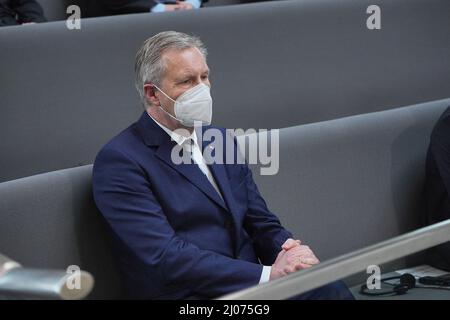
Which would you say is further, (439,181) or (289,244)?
(439,181)

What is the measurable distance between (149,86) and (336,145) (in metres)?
0.53

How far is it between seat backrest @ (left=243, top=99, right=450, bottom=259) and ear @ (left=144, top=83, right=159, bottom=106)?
0.32m

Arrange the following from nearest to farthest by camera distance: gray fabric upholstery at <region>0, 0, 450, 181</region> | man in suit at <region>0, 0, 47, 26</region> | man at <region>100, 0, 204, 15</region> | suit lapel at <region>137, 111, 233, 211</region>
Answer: suit lapel at <region>137, 111, 233, 211</region> → gray fabric upholstery at <region>0, 0, 450, 181</region> → man in suit at <region>0, 0, 47, 26</region> → man at <region>100, 0, 204, 15</region>

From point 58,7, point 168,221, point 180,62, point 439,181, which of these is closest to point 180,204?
point 168,221

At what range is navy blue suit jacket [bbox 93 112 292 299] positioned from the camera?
4.39ft

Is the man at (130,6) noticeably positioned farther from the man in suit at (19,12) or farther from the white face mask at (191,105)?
the white face mask at (191,105)

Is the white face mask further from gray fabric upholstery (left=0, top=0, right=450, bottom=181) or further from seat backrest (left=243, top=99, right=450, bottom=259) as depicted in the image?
gray fabric upholstery (left=0, top=0, right=450, bottom=181)

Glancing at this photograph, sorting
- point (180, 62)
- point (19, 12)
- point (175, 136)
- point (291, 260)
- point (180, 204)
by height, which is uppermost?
point (19, 12)

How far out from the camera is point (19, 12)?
238 centimetres

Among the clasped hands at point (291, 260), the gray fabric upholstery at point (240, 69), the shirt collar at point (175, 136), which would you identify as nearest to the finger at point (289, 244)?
the clasped hands at point (291, 260)

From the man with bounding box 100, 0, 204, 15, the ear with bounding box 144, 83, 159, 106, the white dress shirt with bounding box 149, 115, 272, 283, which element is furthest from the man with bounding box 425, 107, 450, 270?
the man with bounding box 100, 0, 204, 15

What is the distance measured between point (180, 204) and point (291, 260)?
21 cm

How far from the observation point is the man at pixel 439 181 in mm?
1807

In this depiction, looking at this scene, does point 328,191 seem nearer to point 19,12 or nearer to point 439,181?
point 439,181
